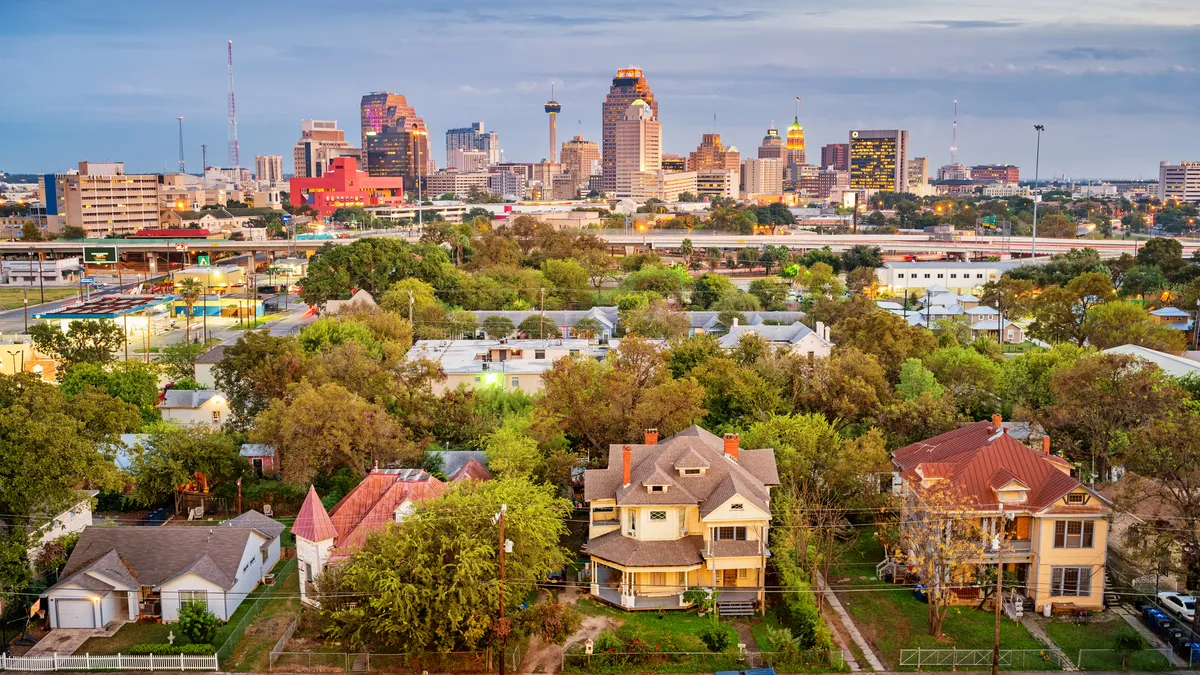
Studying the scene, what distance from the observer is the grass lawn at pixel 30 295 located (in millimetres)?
→ 96938

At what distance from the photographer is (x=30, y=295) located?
347 ft

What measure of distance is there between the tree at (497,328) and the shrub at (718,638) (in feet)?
133

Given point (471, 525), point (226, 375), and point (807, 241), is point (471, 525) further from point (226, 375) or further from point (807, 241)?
point (807, 241)

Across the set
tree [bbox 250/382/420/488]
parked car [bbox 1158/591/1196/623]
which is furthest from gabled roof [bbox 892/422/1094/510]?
tree [bbox 250/382/420/488]

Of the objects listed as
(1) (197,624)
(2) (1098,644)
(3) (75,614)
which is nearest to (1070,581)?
(2) (1098,644)

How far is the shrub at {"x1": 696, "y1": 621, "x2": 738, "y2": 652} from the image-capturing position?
25906 mm

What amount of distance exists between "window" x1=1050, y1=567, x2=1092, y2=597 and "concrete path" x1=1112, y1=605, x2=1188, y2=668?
93 cm

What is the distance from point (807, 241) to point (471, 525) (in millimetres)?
126405

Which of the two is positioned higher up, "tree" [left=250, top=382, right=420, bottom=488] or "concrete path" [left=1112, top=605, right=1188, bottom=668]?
"tree" [left=250, top=382, right=420, bottom=488]

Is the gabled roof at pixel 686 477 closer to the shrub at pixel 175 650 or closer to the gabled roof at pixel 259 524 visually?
the gabled roof at pixel 259 524

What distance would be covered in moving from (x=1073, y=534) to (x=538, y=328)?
138 ft

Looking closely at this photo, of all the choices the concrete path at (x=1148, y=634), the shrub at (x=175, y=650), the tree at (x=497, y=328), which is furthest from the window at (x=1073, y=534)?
the tree at (x=497, y=328)

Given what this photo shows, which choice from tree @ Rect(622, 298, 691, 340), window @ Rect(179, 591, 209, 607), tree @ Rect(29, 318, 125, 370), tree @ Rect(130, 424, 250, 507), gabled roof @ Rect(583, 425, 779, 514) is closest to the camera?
window @ Rect(179, 591, 209, 607)

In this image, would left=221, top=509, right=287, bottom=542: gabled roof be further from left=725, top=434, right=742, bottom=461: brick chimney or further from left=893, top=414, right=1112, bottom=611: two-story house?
left=893, top=414, right=1112, bottom=611: two-story house
